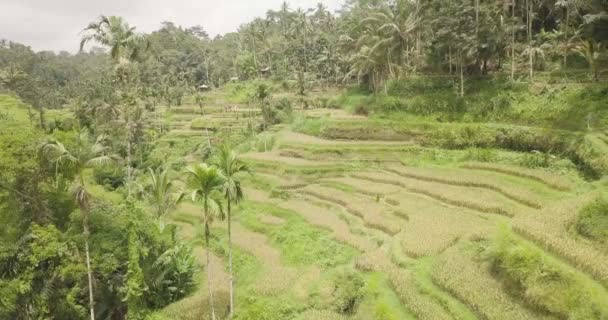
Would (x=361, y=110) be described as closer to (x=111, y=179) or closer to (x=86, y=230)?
(x=111, y=179)

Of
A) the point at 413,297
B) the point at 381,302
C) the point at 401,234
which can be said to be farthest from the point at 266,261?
the point at 413,297

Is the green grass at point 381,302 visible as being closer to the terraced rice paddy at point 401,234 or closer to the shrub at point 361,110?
the terraced rice paddy at point 401,234

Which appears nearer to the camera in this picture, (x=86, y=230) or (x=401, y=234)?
(x=86, y=230)

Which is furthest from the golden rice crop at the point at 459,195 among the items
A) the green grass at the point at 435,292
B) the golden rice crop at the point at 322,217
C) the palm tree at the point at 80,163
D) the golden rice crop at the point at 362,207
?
the palm tree at the point at 80,163

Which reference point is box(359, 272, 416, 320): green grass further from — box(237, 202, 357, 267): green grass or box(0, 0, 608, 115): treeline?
box(0, 0, 608, 115): treeline

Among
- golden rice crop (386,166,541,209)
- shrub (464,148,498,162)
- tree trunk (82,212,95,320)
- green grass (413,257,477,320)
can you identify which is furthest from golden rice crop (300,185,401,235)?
tree trunk (82,212,95,320)

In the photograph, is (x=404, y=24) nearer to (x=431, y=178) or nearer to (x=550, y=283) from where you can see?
(x=431, y=178)
